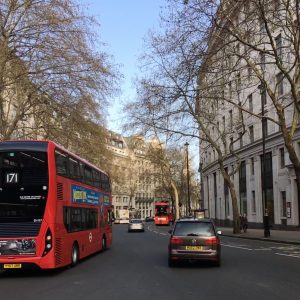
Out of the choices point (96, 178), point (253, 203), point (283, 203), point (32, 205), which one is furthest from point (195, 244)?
point (253, 203)

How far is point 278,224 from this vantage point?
45.5 m

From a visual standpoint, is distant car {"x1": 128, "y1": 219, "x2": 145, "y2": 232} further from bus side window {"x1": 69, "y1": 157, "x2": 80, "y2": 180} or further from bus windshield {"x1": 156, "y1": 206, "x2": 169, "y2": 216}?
bus side window {"x1": 69, "y1": 157, "x2": 80, "y2": 180}

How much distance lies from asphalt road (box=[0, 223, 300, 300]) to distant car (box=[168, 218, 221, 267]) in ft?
1.22

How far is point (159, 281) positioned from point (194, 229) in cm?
384

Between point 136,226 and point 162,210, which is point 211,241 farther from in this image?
point 162,210

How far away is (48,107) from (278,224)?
24.8m

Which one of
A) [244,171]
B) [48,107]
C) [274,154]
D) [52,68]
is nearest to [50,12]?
[52,68]

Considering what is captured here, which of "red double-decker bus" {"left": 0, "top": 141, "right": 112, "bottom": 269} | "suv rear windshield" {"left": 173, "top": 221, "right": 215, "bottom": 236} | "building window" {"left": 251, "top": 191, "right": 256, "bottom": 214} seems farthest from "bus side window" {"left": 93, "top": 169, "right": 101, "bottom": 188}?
"building window" {"left": 251, "top": 191, "right": 256, "bottom": 214}

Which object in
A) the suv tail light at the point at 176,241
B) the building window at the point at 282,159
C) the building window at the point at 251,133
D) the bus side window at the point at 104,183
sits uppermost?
the building window at the point at 251,133

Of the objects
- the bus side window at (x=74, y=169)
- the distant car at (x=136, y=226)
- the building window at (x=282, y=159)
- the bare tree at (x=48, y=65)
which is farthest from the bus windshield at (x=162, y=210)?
the bus side window at (x=74, y=169)

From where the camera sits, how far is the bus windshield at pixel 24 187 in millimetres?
14844

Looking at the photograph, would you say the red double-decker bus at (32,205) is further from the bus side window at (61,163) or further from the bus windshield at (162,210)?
the bus windshield at (162,210)

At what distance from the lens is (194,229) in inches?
662

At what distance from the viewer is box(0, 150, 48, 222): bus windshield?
48.7ft
